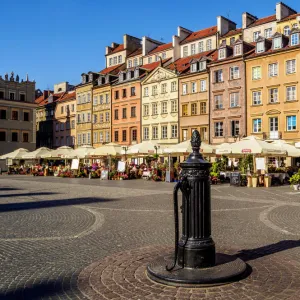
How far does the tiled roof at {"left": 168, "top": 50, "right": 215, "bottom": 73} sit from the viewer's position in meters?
46.1

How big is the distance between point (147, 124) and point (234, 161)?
14015 mm

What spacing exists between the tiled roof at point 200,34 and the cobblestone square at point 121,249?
129 feet

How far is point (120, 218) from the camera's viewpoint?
33.1ft

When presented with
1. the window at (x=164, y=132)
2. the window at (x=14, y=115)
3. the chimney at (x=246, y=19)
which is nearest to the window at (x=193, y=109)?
the window at (x=164, y=132)

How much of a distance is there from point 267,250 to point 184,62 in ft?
144

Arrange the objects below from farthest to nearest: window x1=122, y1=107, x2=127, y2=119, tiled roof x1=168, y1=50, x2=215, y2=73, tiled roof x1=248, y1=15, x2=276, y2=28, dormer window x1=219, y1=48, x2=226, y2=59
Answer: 1. window x1=122, y1=107, x2=127, y2=119
2. tiled roof x1=168, y1=50, x2=215, y2=73
3. tiled roof x1=248, y1=15, x2=276, y2=28
4. dormer window x1=219, y1=48, x2=226, y2=59

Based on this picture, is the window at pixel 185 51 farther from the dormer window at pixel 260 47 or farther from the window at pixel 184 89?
the dormer window at pixel 260 47

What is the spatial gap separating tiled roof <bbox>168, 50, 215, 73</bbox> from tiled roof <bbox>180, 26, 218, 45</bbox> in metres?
2.18

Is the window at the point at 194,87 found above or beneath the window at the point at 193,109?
above

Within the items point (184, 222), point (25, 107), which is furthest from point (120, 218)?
point (25, 107)

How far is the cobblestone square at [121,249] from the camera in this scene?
4570mm

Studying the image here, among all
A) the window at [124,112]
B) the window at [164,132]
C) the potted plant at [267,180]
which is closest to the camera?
the potted plant at [267,180]

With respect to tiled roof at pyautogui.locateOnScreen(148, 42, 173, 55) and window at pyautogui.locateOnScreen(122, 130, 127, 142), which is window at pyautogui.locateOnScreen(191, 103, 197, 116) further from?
tiled roof at pyautogui.locateOnScreen(148, 42, 173, 55)

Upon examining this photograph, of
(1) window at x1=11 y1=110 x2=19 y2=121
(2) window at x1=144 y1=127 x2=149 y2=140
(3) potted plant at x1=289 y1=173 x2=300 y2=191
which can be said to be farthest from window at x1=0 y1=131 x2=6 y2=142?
(3) potted plant at x1=289 y1=173 x2=300 y2=191
